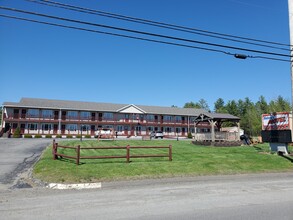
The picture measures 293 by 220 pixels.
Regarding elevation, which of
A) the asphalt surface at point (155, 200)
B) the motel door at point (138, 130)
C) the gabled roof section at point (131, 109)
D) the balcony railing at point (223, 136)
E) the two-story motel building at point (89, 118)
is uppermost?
the gabled roof section at point (131, 109)

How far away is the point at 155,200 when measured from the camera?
850cm

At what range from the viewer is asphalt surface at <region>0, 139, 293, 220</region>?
687 cm

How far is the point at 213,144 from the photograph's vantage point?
2927 cm

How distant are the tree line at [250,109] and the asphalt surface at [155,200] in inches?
2303

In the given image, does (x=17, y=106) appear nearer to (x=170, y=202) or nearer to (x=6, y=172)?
(x=6, y=172)

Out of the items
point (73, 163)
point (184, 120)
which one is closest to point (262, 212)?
point (73, 163)

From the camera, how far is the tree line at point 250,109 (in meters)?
67.4

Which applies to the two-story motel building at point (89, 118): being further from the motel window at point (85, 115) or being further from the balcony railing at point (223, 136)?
the balcony railing at point (223, 136)

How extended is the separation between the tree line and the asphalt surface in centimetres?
5849

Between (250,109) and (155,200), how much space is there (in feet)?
289

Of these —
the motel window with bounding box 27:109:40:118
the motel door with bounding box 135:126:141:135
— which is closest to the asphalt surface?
the motel window with bounding box 27:109:40:118

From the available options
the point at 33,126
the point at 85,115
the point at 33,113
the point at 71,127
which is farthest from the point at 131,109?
the point at 33,126

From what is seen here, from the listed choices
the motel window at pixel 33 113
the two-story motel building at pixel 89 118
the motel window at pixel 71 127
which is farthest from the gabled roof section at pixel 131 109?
the motel window at pixel 33 113

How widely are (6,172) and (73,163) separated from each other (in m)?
3.40
